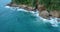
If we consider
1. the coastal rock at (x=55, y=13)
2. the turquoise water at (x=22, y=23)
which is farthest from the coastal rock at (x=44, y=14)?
the turquoise water at (x=22, y=23)

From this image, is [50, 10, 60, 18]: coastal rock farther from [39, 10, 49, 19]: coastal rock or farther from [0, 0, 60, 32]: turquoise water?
[0, 0, 60, 32]: turquoise water

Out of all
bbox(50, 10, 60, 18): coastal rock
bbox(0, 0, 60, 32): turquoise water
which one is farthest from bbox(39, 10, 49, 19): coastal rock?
bbox(0, 0, 60, 32): turquoise water

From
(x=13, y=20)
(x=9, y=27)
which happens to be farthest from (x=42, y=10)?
(x=9, y=27)

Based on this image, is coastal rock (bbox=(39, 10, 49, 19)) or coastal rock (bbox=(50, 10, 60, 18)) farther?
coastal rock (bbox=(39, 10, 49, 19))

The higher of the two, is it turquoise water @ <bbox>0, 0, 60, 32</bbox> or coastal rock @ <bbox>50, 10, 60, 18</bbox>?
coastal rock @ <bbox>50, 10, 60, 18</bbox>

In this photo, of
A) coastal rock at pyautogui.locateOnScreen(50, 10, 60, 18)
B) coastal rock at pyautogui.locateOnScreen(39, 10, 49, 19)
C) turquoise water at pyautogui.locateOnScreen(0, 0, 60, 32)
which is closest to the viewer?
turquoise water at pyautogui.locateOnScreen(0, 0, 60, 32)

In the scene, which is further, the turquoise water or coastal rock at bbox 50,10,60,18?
coastal rock at bbox 50,10,60,18

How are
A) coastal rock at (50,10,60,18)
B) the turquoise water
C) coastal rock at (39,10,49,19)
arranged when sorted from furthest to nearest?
coastal rock at (39,10,49,19)
coastal rock at (50,10,60,18)
the turquoise water

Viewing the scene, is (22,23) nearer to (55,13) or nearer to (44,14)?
(44,14)

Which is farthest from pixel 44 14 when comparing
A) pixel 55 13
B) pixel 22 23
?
pixel 22 23
